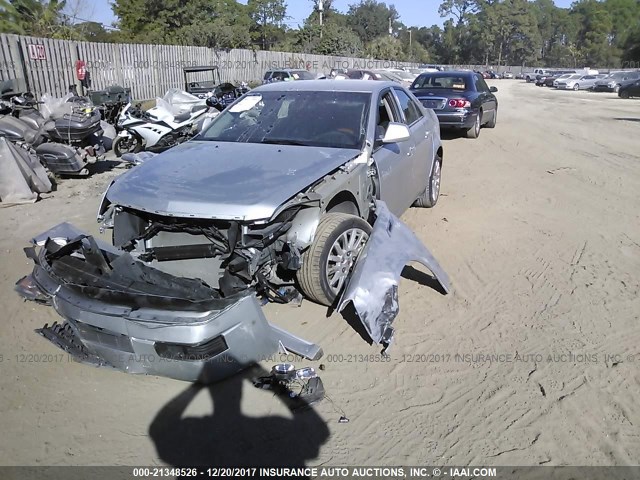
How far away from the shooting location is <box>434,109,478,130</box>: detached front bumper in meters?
13.0

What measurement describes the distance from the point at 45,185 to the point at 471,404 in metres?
7.20

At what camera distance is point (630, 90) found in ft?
110

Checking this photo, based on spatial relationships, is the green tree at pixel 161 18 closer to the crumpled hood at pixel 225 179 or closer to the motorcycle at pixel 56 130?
the motorcycle at pixel 56 130

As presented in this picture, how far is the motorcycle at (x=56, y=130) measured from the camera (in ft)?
27.2

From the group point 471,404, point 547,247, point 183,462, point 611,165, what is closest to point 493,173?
point 611,165

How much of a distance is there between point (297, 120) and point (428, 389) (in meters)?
2.77

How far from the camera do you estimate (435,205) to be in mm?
7273

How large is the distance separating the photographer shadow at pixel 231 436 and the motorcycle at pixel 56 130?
6.48 metres

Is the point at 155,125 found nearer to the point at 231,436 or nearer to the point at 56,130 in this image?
the point at 56,130

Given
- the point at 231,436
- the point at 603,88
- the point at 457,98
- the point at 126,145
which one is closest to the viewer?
the point at 231,436

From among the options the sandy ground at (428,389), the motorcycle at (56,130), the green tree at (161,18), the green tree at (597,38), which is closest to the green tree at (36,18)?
the green tree at (161,18)

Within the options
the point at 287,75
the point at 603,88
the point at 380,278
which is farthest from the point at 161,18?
the point at 380,278

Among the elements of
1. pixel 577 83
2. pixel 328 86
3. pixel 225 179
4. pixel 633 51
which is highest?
pixel 633 51

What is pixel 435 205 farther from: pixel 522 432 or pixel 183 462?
pixel 183 462
